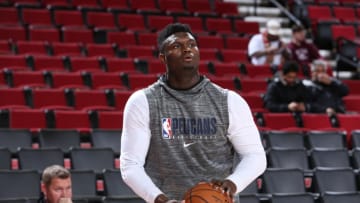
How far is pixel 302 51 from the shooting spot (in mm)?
8180

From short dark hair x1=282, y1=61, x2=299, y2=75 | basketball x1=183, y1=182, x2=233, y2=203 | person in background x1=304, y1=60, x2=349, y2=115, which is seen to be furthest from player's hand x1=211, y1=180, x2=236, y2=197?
person in background x1=304, y1=60, x2=349, y2=115

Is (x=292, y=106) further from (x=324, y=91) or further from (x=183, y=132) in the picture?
(x=183, y=132)

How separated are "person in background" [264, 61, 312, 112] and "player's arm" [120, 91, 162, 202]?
461 centimetres

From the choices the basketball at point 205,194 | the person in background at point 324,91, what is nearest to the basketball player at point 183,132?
the basketball at point 205,194

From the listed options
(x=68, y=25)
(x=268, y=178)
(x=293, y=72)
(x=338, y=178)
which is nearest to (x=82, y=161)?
(x=268, y=178)

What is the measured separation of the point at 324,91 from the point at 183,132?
201 inches

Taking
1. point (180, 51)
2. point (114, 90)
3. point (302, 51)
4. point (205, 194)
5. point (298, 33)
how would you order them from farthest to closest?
point (302, 51) < point (298, 33) < point (114, 90) < point (180, 51) < point (205, 194)

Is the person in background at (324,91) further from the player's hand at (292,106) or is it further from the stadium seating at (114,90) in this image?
the player's hand at (292,106)

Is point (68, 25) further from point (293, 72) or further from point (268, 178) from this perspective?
point (268, 178)

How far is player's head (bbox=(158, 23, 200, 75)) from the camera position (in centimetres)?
200

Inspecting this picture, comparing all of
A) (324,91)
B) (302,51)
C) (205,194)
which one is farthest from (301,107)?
(205,194)

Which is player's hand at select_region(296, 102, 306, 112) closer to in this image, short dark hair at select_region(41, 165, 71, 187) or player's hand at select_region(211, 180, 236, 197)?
short dark hair at select_region(41, 165, 71, 187)

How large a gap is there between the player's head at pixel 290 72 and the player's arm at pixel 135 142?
181 inches

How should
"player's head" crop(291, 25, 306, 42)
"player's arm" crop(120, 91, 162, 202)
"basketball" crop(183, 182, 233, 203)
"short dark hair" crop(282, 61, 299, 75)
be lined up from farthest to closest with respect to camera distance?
"player's head" crop(291, 25, 306, 42) → "short dark hair" crop(282, 61, 299, 75) → "player's arm" crop(120, 91, 162, 202) → "basketball" crop(183, 182, 233, 203)
